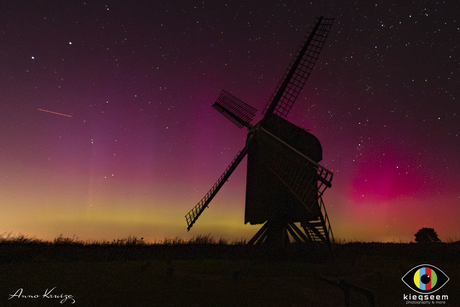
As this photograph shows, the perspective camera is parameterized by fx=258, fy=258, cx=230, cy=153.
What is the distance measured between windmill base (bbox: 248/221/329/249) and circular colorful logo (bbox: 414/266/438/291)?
5098 millimetres

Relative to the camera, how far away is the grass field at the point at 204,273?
8242 mm

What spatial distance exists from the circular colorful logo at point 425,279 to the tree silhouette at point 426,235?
10497mm

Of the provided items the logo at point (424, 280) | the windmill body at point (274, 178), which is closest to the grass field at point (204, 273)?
the logo at point (424, 280)

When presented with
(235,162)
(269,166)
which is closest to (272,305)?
(269,166)

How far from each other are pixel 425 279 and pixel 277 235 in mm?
6331

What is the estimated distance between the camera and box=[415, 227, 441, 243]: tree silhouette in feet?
58.0

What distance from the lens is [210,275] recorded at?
1002 cm

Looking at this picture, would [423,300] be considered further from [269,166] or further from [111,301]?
[111,301]

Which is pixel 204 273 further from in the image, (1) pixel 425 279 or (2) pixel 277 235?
(1) pixel 425 279

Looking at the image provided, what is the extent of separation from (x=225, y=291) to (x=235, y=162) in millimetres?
7793

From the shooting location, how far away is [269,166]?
13.6 metres
